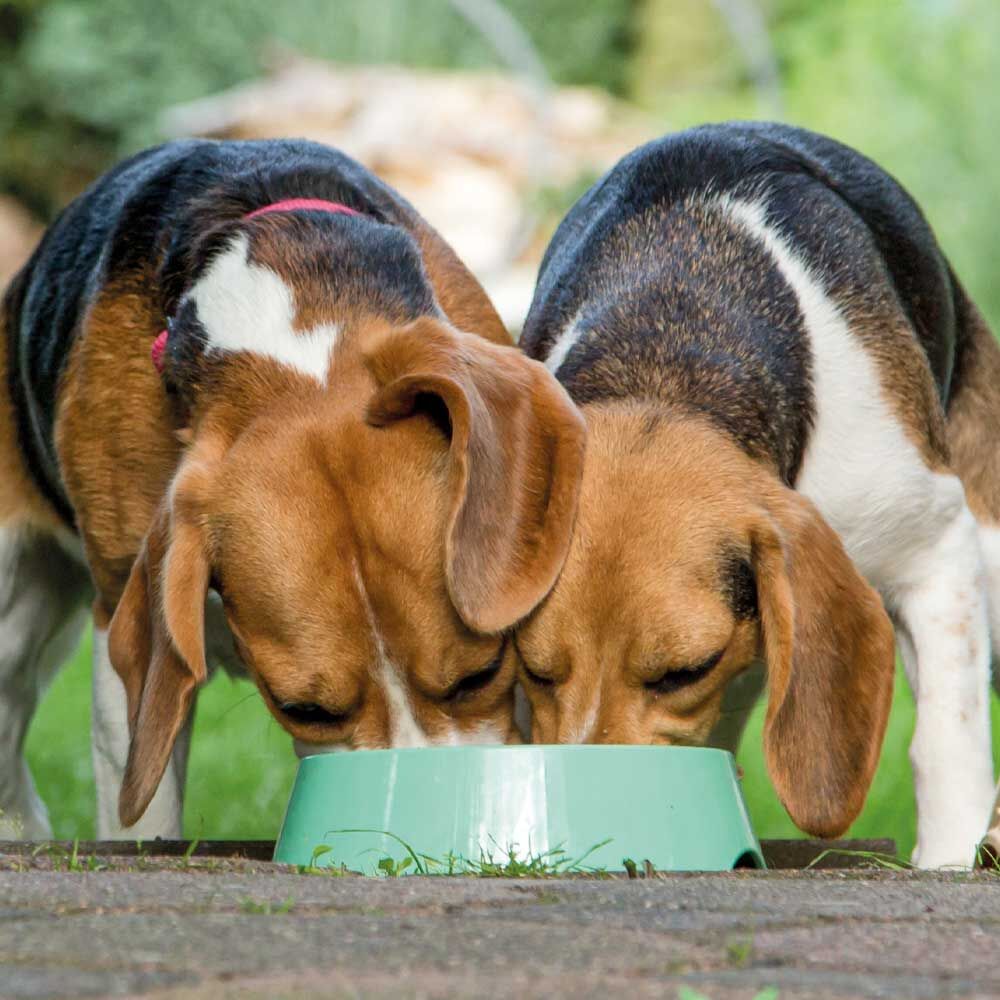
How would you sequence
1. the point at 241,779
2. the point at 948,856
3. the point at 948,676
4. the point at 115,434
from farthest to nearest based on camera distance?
the point at 241,779
the point at 115,434
the point at 948,676
the point at 948,856

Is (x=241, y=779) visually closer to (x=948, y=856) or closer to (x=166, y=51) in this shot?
(x=948, y=856)

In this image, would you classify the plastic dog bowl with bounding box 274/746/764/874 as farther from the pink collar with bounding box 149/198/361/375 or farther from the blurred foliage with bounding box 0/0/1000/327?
the blurred foliage with bounding box 0/0/1000/327

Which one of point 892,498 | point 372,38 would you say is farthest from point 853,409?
point 372,38

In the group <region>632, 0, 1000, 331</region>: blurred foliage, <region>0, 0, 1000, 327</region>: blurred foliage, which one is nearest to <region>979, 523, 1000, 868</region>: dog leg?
<region>632, 0, 1000, 331</region>: blurred foliage

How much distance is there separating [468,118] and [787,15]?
14.1ft

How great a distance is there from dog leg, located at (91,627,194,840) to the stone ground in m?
1.70

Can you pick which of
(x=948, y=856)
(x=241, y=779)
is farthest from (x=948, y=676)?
(x=241, y=779)

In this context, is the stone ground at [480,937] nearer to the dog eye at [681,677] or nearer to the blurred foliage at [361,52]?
the dog eye at [681,677]

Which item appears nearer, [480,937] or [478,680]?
[480,937]

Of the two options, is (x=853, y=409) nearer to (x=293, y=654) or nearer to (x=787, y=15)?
(x=293, y=654)

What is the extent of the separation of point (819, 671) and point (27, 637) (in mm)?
2872

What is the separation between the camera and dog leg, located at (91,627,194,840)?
4598 mm

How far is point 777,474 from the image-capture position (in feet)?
13.5

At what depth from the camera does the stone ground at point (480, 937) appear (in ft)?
6.06
